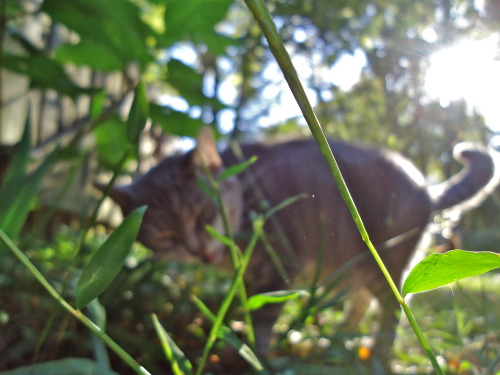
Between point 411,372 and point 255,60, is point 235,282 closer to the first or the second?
point 411,372

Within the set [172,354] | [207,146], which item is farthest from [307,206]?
[207,146]

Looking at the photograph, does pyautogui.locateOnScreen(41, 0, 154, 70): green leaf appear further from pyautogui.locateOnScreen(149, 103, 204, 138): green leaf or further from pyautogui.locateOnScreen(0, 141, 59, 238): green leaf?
pyautogui.locateOnScreen(0, 141, 59, 238): green leaf

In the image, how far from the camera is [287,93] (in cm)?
56

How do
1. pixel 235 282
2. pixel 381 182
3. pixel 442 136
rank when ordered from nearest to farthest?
1. pixel 235 282
2. pixel 381 182
3. pixel 442 136

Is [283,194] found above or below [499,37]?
below

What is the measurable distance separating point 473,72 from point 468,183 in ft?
2.95

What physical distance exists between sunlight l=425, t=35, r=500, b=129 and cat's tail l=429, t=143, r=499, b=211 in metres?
0.55

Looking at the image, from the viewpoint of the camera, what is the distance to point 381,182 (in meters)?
0.72

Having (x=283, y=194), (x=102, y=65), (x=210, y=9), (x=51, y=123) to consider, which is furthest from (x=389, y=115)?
(x=51, y=123)

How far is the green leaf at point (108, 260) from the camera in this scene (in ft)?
1.08

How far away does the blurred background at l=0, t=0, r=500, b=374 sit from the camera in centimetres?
65

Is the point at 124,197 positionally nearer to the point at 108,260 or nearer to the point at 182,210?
the point at 182,210

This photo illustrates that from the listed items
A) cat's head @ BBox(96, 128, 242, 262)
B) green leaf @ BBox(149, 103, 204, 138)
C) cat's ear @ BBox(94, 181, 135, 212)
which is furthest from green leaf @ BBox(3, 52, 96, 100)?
cat's head @ BBox(96, 128, 242, 262)

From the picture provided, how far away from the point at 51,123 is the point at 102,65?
3.93 feet
